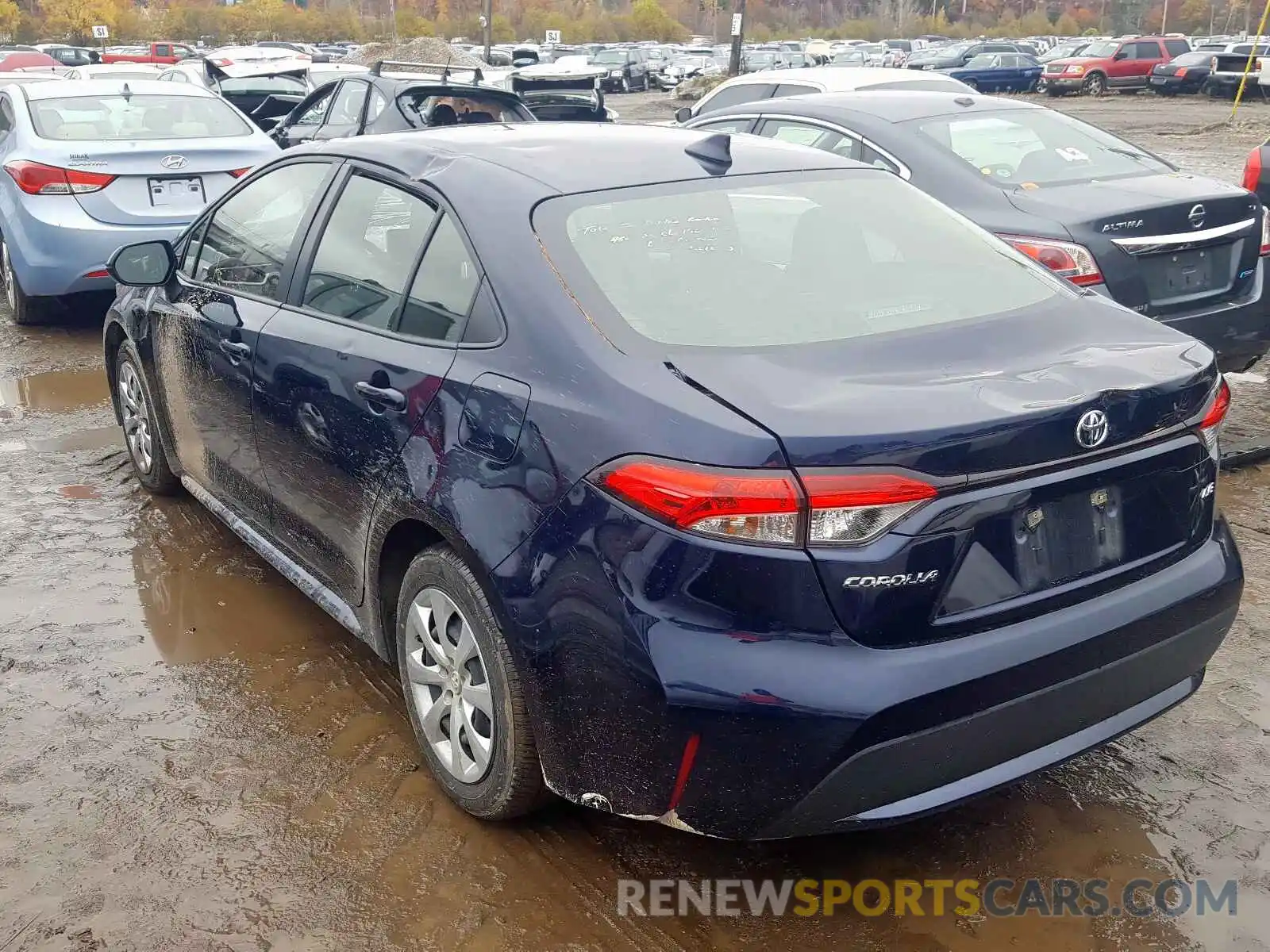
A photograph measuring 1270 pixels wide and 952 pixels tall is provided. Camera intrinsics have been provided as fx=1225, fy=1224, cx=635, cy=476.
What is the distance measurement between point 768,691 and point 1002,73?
135ft

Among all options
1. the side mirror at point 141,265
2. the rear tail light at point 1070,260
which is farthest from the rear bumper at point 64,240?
the rear tail light at point 1070,260

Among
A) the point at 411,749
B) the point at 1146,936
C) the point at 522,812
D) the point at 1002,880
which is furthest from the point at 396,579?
the point at 1146,936

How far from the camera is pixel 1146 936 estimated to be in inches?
105

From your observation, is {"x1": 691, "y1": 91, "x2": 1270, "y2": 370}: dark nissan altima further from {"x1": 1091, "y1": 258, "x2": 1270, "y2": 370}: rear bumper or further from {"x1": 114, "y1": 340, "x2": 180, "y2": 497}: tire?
{"x1": 114, "y1": 340, "x2": 180, "y2": 497}: tire

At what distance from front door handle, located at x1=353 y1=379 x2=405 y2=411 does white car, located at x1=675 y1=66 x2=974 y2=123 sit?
6.01 meters

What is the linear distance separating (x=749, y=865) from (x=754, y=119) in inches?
209

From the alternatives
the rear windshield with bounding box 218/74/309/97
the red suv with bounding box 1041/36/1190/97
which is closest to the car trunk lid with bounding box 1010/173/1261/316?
the rear windshield with bounding box 218/74/309/97

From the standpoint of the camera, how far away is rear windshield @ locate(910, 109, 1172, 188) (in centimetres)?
602

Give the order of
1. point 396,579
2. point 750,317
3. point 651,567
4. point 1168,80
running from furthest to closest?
point 1168,80 < point 396,579 < point 750,317 < point 651,567

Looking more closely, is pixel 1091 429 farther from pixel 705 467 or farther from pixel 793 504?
pixel 705 467

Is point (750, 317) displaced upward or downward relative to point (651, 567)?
upward

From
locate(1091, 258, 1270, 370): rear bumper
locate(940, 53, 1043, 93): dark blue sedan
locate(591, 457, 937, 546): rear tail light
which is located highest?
locate(591, 457, 937, 546): rear tail light

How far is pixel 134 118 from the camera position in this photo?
850 cm

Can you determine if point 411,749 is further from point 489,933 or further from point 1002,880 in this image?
point 1002,880
